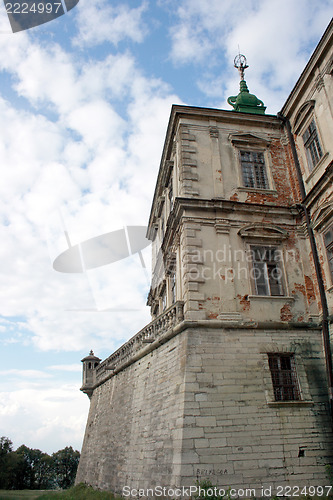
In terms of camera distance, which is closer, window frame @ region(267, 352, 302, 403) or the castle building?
the castle building

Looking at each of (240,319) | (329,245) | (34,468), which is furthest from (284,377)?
(34,468)

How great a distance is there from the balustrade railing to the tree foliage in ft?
86.5

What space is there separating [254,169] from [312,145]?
2.25 meters

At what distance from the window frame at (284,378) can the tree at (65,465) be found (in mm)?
50618

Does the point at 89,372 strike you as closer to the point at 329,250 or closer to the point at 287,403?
the point at 287,403

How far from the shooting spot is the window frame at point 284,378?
38.3 ft

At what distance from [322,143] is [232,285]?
5791mm

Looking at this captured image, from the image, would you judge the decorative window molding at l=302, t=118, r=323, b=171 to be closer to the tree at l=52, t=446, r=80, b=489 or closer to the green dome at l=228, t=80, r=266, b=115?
the green dome at l=228, t=80, r=266, b=115

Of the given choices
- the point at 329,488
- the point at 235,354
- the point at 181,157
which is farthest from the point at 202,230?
the point at 329,488

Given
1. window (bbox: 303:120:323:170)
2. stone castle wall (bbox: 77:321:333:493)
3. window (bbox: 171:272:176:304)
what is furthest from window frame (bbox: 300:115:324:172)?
window (bbox: 171:272:176:304)

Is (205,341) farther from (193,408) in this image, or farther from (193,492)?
(193,492)

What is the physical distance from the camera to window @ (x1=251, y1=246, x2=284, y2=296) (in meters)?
13.4

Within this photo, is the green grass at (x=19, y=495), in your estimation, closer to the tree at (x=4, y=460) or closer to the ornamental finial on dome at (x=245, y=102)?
the tree at (x=4, y=460)

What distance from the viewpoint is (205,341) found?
11.9 m
